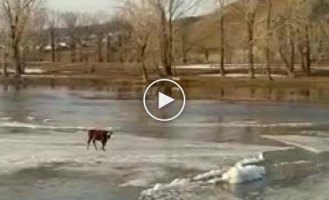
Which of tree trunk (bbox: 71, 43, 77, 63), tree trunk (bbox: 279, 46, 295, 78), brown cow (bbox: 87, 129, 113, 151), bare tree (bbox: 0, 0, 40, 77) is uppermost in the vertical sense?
bare tree (bbox: 0, 0, 40, 77)

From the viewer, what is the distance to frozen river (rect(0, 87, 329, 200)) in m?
13.4

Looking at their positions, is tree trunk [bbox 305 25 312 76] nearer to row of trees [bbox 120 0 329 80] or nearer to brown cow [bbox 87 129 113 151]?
row of trees [bbox 120 0 329 80]

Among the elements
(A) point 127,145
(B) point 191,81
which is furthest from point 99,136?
(B) point 191,81

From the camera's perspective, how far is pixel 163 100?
127ft

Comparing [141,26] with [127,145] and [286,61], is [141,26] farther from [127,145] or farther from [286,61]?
[127,145]

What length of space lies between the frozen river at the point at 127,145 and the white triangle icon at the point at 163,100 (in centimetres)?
116

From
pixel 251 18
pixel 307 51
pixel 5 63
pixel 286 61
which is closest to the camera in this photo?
pixel 251 18

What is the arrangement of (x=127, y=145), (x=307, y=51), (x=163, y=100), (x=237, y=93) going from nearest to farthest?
(x=127, y=145) → (x=163, y=100) → (x=237, y=93) → (x=307, y=51)

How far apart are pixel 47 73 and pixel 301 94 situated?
110ft

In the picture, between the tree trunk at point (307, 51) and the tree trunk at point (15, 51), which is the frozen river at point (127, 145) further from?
the tree trunk at point (15, 51)

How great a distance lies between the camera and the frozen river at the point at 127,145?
527 inches
